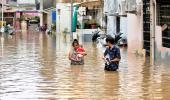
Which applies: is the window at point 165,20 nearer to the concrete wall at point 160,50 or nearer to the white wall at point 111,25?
the concrete wall at point 160,50

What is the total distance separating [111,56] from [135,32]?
11.7 metres

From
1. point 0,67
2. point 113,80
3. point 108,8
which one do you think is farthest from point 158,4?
point 108,8

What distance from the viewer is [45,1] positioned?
98.2 meters

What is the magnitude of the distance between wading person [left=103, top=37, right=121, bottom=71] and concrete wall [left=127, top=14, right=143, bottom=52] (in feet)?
32.3

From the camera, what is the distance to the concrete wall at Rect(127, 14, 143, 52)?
1109 inches

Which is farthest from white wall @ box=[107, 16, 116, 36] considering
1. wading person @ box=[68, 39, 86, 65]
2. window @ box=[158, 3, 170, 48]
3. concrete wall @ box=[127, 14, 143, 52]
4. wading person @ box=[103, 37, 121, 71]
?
wading person @ box=[103, 37, 121, 71]

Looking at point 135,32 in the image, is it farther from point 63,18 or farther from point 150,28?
point 63,18

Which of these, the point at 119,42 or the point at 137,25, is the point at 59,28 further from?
the point at 137,25

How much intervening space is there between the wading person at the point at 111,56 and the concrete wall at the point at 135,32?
9.84 metres

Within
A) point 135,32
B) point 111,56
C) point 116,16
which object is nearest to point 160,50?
point 135,32

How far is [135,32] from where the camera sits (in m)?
29.3

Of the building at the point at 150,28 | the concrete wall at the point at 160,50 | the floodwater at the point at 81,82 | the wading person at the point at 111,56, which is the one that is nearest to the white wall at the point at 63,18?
the building at the point at 150,28

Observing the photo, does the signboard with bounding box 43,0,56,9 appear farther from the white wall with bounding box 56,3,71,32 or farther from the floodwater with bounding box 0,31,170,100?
the floodwater with bounding box 0,31,170,100

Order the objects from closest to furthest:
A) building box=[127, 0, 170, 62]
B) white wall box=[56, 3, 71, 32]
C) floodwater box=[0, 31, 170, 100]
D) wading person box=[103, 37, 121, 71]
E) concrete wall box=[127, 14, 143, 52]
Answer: floodwater box=[0, 31, 170, 100]
wading person box=[103, 37, 121, 71]
building box=[127, 0, 170, 62]
concrete wall box=[127, 14, 143, 52]
white wall box=[56, 3, 71, 32]
